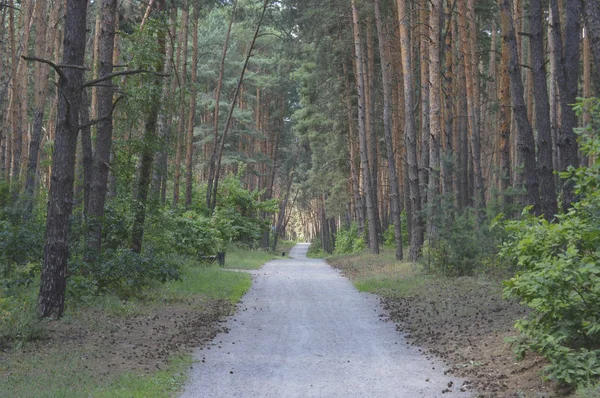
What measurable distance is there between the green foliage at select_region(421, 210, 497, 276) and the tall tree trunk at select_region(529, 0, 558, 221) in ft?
13.9

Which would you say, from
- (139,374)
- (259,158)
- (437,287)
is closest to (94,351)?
(139,374)

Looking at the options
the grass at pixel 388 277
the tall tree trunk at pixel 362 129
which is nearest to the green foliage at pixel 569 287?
the grass at pixel 388 277

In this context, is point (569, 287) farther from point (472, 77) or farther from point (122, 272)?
point (472, 77)

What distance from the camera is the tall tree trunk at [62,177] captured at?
10422mm

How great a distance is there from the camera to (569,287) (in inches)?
271

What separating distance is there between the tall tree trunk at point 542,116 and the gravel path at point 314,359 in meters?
4.06

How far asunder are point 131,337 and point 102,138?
5832mm

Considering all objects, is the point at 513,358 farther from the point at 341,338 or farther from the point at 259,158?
→ the point at 259,158

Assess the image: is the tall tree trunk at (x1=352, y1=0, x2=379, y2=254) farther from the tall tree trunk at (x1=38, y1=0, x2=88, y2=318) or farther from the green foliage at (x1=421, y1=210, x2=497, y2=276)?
the tall tree trunk at (x1=38, y1=0, x2=88, y2=318)

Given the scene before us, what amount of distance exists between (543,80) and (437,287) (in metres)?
5.58

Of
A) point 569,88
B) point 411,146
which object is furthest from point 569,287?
point 411,146

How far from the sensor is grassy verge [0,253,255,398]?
6902 mm

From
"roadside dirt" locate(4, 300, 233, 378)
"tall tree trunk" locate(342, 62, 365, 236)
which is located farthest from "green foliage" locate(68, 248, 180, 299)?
"tall tree trunk" locate(342, 62, 365, 236)

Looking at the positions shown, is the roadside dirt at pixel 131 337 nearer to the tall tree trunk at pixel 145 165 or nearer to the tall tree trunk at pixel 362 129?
the tall tree trunk at pixel 145 165
